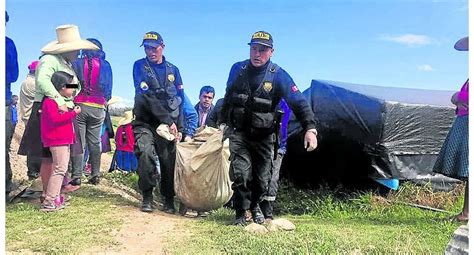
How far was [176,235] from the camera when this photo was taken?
401cm

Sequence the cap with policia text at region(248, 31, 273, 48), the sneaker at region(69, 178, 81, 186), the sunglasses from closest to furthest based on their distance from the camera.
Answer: the cap with policia text at region(248, 31, 273, 48) → the sunglasses → the sneaker at region(69, 178, 81, 186)

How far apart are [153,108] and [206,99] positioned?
61.2 inches

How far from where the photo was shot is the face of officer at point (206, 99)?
643 cm

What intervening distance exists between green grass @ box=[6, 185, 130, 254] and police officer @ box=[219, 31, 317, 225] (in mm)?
1041

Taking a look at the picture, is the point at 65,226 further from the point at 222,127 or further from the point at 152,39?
the point at 152,39

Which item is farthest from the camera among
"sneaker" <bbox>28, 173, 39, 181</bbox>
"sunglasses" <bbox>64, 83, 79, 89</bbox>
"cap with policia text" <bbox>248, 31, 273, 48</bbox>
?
"sneaker" <bbox>28, 173, 39, 181</bbox>

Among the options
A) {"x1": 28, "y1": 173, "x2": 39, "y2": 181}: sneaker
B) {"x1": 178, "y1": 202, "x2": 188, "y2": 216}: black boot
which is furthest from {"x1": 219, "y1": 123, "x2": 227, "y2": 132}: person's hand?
{"x1": 28, "y1": 173, "x2": 39, "y2": 181}: sneaker

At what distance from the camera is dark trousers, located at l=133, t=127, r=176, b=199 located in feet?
16.1

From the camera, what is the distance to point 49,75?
15.3ft

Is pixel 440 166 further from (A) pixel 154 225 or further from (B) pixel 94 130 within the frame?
(B) pixel 94 130

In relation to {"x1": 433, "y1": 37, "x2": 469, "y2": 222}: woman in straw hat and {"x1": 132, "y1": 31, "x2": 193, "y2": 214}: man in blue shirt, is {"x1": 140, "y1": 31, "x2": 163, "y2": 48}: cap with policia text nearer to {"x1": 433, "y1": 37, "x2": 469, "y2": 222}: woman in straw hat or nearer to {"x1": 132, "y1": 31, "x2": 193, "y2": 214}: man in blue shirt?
{"x1": 132, "y1": 31, "x2": 193, "y2": 214}: man in blue shirt

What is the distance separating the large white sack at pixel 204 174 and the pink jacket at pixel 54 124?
3.36 ft

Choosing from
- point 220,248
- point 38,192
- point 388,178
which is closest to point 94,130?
point 38,192

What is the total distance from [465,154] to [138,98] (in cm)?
286
